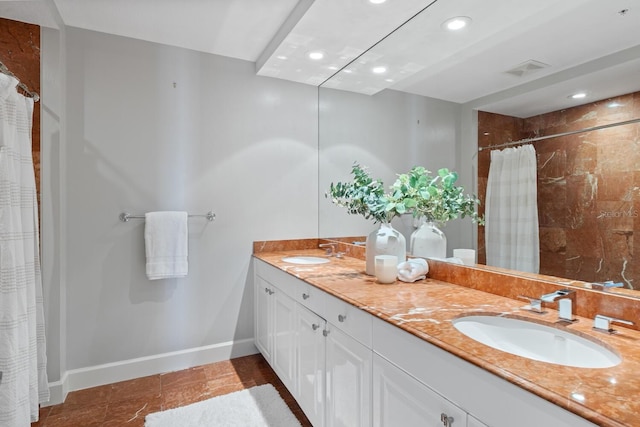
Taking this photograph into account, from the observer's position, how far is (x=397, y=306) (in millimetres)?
1286

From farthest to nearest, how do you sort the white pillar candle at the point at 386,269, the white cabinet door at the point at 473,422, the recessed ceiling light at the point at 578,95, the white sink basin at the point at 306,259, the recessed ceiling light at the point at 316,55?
the white sink basin at the point at 306,259, the recessed ceiling light at the point at 316,55, the white pillar candle at the point at 386,269, the recessed ceiling light at the point at 578,95, the white cabinet door at the point at 473,422

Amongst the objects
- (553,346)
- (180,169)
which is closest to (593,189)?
(553,346)

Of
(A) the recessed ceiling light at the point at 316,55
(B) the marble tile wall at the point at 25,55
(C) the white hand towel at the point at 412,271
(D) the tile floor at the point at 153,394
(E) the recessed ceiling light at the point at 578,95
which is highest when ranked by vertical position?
(A) the recessed ceiling light at the point at 316,55

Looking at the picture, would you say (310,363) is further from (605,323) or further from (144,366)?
(144,366)

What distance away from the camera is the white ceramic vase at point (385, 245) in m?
1.91

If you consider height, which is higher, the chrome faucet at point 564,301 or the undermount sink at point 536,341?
the chrome faucet at point 564,301

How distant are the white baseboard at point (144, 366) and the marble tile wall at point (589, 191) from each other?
2.25 meters

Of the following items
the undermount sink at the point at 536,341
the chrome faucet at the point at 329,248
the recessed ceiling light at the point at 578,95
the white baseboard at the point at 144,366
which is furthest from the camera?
the chrome faucet at the point at 329,248

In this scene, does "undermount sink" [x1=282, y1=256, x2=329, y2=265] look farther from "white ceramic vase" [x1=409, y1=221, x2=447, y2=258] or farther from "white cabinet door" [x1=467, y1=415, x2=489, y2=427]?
"white cabinet door" [x1=467, y1=415, x2=489, y2=427]

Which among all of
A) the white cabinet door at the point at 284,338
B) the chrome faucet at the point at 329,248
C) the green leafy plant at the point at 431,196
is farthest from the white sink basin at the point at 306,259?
the green leafy plant at the point at 431,196

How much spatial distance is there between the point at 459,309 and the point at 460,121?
3.16 ft

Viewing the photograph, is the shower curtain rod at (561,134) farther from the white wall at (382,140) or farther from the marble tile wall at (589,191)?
the white wall at (382,140)

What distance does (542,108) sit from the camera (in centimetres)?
131

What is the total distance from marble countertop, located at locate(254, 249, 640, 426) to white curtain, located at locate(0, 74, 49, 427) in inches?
53.8
